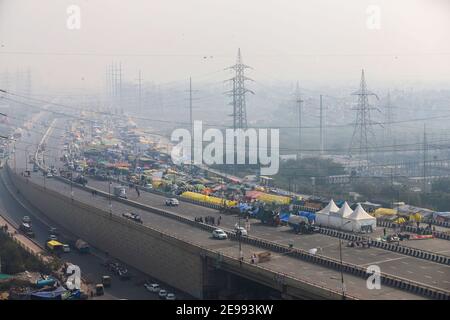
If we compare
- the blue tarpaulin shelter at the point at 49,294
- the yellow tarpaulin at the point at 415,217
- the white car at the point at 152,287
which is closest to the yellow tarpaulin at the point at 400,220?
the yellow tarpaulin at the point at 415,217

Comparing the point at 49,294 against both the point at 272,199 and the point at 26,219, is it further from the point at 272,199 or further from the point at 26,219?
the point at 26,219

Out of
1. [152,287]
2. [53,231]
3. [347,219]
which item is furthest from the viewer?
[53,231]

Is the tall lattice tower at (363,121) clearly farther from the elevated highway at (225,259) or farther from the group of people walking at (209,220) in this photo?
the group of people walking at (209,220)

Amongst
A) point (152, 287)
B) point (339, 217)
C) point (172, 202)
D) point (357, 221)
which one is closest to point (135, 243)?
point (152, 287)

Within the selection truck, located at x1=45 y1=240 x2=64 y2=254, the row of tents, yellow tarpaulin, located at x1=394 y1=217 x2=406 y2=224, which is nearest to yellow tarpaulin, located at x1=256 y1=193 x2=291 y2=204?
the row of tents
